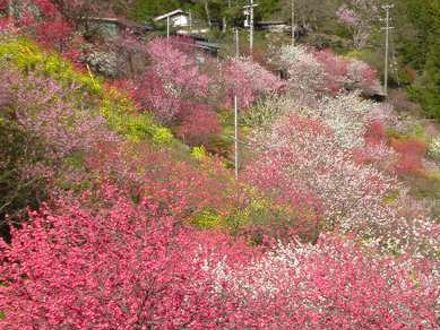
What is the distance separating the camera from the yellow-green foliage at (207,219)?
19.5m

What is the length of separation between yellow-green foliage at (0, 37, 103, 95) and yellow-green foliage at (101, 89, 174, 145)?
0.93 meters

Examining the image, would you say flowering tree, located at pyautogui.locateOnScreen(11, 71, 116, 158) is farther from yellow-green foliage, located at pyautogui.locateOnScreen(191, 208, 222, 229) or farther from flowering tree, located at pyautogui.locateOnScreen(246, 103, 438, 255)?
flowering tree, located at pyautogui.locateOnScreen(246, 103, 438, 255)

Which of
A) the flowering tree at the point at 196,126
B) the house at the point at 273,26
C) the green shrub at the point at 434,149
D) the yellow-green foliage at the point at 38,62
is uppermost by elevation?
the house at the point at 273,26

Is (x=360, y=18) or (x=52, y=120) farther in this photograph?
(x=360, y=18)

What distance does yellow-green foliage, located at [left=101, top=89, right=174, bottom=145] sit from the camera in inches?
946

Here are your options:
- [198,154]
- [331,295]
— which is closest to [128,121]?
[198,154]

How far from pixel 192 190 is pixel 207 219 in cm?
114

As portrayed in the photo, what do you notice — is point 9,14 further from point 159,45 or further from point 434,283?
point 434,283

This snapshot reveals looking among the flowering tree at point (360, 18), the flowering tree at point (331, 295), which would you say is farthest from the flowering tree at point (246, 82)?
the flowering tree at point (331, 295)

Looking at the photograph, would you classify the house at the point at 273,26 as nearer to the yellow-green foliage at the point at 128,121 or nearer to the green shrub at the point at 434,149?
the green shrub at the point at 434,149

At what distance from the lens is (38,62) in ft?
71.7

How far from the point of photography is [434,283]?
11938mm

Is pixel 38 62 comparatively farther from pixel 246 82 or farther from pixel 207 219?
pixel 246 82

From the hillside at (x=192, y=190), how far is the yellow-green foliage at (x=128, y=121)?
99 mm
